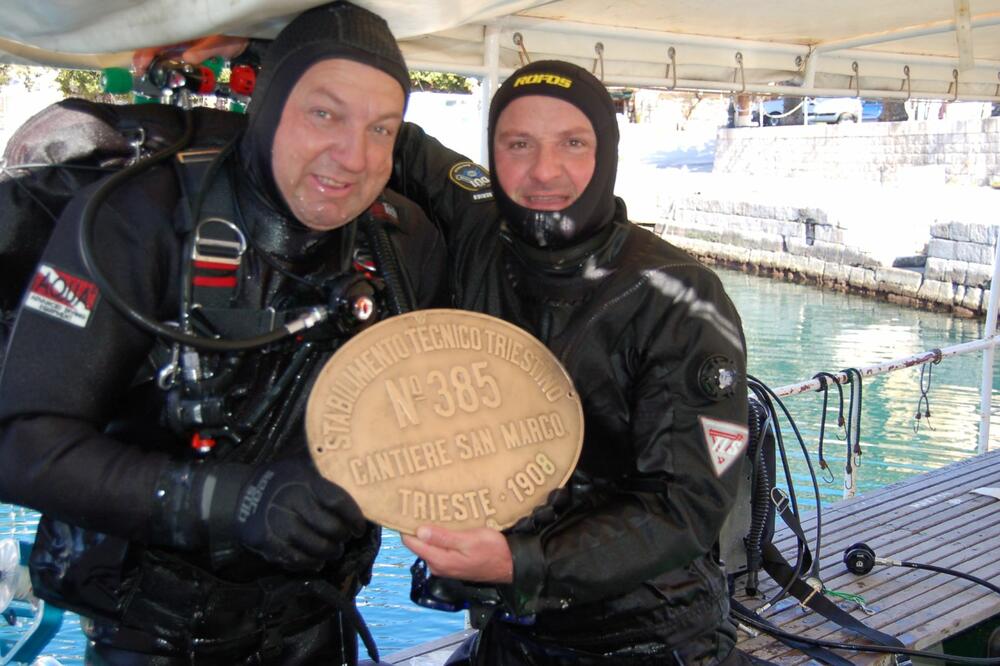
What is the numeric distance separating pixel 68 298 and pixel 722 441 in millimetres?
1225

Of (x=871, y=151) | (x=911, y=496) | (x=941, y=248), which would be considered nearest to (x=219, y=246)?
(x=911, y=496)

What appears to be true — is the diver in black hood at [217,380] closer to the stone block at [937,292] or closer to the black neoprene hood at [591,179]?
the black neoprene hood at [591,179]

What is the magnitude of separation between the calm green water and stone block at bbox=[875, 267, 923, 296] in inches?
12.9

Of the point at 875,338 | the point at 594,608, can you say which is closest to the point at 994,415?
the point at 875,338

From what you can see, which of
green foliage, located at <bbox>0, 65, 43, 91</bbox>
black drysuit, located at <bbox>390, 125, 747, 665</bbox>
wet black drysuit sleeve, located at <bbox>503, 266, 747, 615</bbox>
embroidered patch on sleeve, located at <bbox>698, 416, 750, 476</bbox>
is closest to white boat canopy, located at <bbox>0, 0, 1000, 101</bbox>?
black drysuit, located at <bbox>390, 125, 747, 665</bbox>

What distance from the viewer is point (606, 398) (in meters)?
1.91

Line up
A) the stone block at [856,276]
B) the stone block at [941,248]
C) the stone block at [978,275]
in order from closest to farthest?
the stone block at [978,275]
the stone block at [941,248]
the stone block at [856,276]

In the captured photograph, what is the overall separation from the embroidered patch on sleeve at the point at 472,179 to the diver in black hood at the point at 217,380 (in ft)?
1.17

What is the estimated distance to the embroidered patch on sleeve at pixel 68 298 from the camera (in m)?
1.58

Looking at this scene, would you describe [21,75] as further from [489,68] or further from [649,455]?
[649,455]

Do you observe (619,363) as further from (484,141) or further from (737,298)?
(737,298)

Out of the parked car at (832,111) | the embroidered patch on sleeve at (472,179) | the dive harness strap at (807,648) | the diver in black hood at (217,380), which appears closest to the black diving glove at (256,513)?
the diver in black hood at (217,380)

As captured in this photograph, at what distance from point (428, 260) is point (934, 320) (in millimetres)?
14723

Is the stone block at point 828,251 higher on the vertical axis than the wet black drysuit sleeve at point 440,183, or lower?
lower
